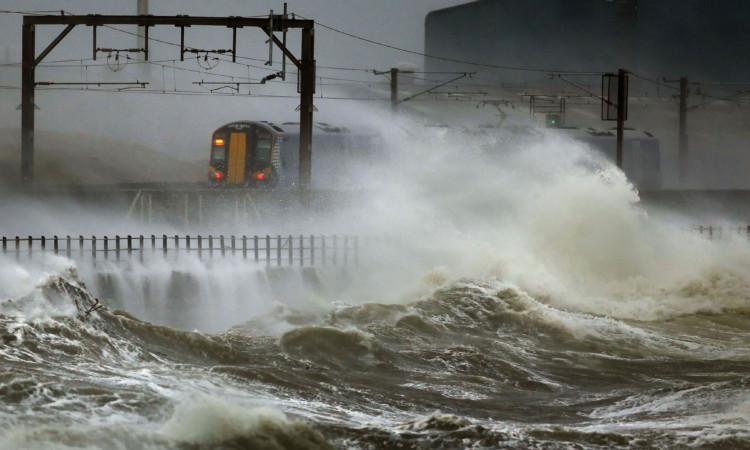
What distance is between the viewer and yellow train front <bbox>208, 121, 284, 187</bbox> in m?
33.5

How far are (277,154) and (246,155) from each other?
1.20 metres

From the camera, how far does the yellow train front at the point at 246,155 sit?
110 feet

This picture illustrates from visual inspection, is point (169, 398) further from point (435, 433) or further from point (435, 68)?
point (435, 68)

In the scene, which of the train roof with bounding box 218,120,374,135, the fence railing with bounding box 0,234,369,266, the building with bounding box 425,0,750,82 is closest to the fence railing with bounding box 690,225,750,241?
the fence railing with bounding box 0,234,369,266

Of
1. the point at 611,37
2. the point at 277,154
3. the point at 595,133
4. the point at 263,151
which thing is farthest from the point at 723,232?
the point at 611,37

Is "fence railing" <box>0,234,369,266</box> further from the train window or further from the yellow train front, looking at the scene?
the train window

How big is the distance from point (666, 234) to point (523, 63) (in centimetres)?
3713

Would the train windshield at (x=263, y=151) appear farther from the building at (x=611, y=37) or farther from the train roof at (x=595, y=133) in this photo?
the building at (x=611, y=37)

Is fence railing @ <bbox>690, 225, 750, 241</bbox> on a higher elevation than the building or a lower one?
lower

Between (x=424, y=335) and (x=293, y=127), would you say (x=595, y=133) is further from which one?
(x=424, y=335)

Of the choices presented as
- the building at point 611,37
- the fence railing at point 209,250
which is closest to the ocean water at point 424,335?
the fence railing at point 209,250

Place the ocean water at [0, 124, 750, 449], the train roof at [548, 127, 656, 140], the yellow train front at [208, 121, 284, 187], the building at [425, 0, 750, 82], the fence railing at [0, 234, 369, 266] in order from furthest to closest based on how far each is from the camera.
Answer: the building at [425, 0, 750, 82], the train roof at [548, 127, 656, 140], the yellow train front at [208, 121, 284, 187], the fence railing at [0, 234, 369, 266], the ocean water at [0, 124, 750, 449]

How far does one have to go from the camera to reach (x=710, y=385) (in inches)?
512

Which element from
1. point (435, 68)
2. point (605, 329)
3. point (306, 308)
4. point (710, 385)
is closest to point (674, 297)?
point (605, 329)
